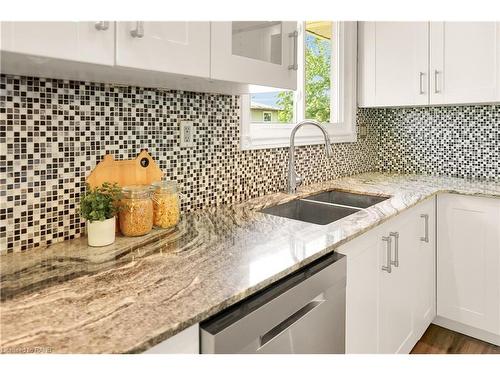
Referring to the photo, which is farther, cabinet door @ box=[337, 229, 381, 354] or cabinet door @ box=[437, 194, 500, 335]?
cabinet door @ box=[437, 194, 500, 335]

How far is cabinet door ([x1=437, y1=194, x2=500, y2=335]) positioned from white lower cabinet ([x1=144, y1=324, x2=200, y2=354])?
76.9 inches

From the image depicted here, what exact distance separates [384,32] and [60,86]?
2.26m

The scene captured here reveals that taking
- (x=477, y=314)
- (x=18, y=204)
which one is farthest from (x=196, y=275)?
(x=477, y=314)

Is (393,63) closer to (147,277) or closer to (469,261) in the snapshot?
(469,261)

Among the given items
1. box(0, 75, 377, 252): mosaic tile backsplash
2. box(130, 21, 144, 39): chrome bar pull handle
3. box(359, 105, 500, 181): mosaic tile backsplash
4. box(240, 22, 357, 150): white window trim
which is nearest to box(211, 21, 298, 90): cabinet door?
box(130, 21, 144, 39): chrome bar pull handle

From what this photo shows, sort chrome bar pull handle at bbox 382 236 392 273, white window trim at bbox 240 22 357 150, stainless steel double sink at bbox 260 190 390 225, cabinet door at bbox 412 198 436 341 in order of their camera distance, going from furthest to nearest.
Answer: white window trim at bbox 240 22 357 150 → cabinet door at bbox 412 198 436 341 → stainless steel double sink at bbox 260 190 390 225 → chrome bar pull handle at bbox 382 236 392 273

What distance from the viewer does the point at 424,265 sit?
2.21 metres

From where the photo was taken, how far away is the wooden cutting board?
1.35m

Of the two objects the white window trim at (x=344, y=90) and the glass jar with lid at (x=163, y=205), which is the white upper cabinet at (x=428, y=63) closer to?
the white window trim at (x=344, y=90)

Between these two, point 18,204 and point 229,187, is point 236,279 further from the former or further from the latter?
point 229,187

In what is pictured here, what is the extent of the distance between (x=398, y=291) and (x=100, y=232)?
4.60 feet

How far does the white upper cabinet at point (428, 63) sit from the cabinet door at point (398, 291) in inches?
39.9

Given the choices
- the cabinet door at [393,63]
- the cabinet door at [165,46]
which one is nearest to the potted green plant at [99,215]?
the cabinet door at [165,46]

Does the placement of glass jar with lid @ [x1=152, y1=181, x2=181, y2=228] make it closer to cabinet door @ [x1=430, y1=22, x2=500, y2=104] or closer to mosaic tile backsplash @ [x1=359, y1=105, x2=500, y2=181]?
cabinet door @ [x1=430, y1=22, x2=500, y2=104]
